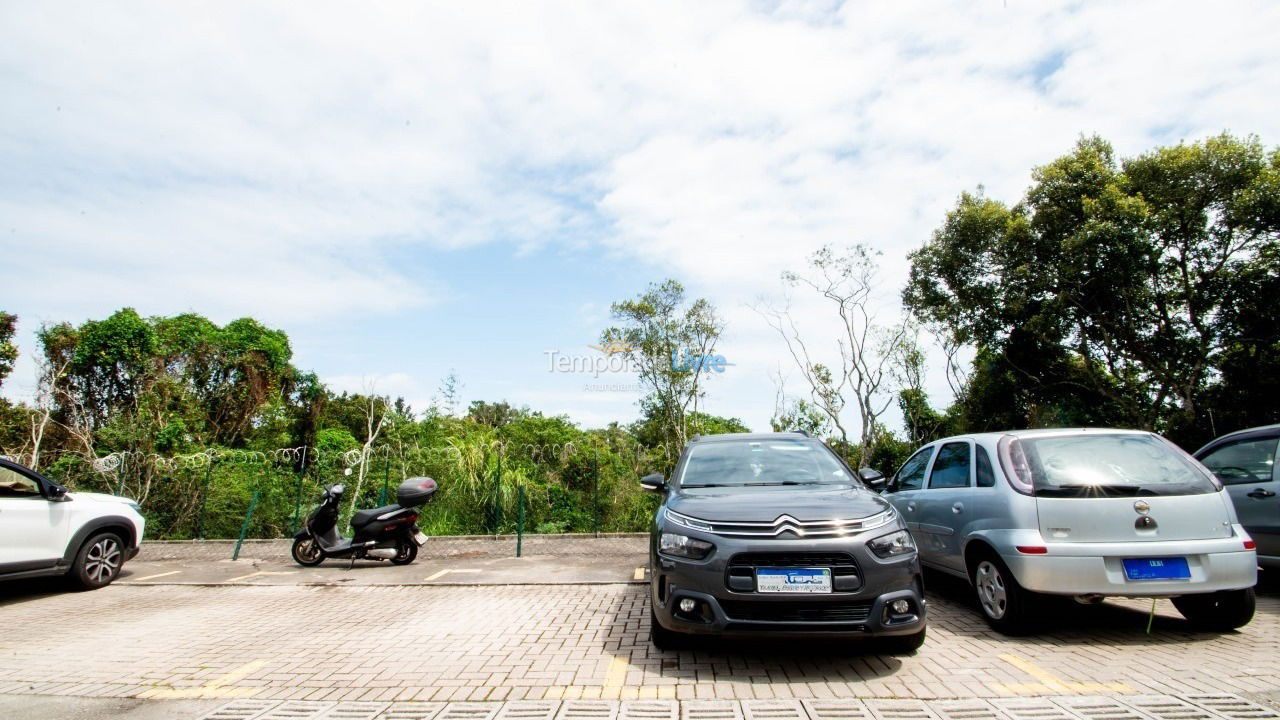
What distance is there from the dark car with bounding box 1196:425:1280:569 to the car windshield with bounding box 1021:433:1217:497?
161cm

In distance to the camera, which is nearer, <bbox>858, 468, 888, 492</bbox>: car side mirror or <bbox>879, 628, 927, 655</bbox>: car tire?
<bbox>879, 628, 927, 655</bbox>: car tire

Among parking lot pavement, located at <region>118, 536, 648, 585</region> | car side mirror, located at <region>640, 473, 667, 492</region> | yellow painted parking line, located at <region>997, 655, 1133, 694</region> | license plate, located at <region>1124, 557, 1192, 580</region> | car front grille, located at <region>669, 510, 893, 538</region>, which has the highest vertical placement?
car side mirror, located at <region>640, 473, 667, 492</region>

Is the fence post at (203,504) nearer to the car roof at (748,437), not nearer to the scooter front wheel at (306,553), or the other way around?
the scooter front wheel at (306,553)

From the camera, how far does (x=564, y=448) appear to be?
1305 cm

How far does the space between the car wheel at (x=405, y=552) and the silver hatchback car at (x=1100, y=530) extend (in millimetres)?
6937

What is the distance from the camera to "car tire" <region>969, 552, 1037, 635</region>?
455 centimetres

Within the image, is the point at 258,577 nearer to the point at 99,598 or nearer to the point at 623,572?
the point at 99,598

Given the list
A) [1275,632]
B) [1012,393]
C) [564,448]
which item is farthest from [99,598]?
[1012,393]

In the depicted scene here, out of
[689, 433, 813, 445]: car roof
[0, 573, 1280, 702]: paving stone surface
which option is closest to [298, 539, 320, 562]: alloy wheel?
[0, 573, 1280, 702]: paving stone surface

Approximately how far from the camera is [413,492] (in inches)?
333

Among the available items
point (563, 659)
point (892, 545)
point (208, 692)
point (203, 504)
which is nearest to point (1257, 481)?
point (892, 545)

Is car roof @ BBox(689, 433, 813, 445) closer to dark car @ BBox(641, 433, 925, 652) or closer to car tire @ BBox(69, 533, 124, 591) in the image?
dark car @ BBox(641, 433, 925, 652)

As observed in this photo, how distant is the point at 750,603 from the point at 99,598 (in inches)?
297

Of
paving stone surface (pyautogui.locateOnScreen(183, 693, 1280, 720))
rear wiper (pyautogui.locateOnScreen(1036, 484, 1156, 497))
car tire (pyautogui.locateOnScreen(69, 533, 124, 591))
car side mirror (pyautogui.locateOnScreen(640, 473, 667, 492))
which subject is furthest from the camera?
car tire (pyautogui.locateOnScreen(69, 533, 124, 591))
